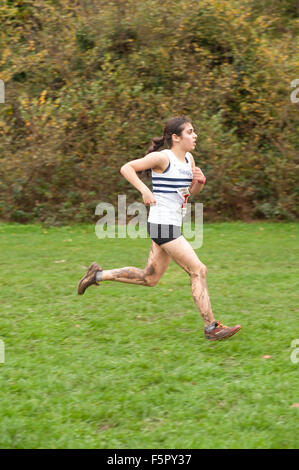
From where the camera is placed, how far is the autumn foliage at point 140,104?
523 inches

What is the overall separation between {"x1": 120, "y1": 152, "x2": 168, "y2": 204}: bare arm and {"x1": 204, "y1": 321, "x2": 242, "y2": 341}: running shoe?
3.90 feet

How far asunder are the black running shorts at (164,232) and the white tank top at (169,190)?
0.11ft

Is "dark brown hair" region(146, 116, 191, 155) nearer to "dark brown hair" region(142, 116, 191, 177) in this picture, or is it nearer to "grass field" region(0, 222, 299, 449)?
"dark brown hair" region(142, 116, 191, 177)

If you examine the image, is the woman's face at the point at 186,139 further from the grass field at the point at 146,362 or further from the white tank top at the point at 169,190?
the grass field at the point at 146,362

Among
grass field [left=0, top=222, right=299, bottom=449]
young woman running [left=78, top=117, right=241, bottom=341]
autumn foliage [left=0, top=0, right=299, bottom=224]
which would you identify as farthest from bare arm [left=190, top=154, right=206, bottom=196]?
autumn foliage [left=0, top=0, right=299, bottom=224]

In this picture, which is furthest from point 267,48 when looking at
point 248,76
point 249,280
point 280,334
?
point 280,334

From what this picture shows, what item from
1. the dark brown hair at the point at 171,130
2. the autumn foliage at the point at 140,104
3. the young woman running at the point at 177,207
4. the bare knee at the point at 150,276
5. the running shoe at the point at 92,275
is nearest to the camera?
the young woman running at the point at 177,207

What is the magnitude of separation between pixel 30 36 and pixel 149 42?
2759 mm

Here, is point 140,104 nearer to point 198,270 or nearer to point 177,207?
point 177,207

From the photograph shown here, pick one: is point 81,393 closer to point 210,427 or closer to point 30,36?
point 210,427

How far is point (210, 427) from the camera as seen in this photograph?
4043 millimetres

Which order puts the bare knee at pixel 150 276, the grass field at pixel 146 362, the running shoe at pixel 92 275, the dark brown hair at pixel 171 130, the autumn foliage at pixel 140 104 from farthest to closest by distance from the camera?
the autumn foliage at pixel 140 104 → the running shoe at pixel 92 275 → the bare knee at pixel 150 276 → the dark brown hair at pixel 171 130 → the grass field at pixel 146 362

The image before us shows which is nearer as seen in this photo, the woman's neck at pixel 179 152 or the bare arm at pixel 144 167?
the bare arm at pixel 144 167

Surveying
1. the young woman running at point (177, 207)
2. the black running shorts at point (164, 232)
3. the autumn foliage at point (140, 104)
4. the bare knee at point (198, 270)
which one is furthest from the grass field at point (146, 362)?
the autumn foliage at point (140, 104)
